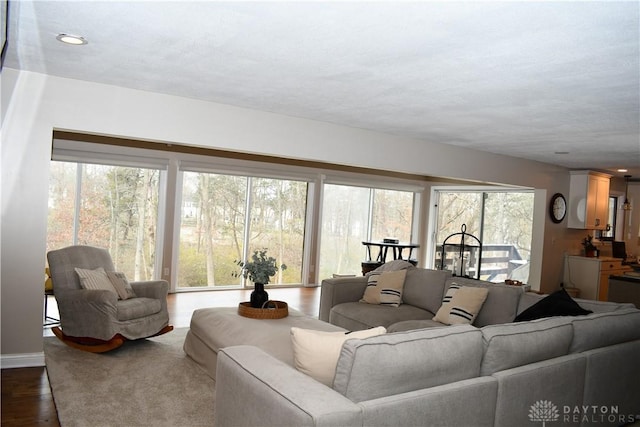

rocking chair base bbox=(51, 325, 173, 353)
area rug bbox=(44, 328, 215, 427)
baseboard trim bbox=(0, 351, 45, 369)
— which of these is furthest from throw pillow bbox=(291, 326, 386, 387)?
baseboard trim bbox=(0, 351, 45, 369)

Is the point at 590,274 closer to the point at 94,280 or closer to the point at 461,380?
the point at 461,380

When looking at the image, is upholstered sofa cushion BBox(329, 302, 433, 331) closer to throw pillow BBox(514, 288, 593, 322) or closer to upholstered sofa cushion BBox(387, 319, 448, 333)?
upholstered sofa cushion BBox(387, 319, 448, 333)

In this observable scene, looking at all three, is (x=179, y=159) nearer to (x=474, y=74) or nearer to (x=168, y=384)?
(x=168, y=384)

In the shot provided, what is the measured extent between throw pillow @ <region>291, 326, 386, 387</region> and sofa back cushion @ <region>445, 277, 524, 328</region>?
2.25 meters

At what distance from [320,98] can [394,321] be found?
2.14 metres

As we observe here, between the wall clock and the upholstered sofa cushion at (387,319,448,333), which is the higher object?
the wall clock

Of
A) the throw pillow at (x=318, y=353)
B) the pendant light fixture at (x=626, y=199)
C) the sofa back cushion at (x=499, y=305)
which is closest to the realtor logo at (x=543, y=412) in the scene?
the throw pillow at (x=318, y=353)

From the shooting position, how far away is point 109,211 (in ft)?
23.2

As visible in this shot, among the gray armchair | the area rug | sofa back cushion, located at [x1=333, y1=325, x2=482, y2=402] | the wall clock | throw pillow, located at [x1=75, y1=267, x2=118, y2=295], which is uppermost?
the wall clock

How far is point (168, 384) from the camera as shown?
3.87 metres

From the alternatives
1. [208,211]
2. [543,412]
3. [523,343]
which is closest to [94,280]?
[208,211]

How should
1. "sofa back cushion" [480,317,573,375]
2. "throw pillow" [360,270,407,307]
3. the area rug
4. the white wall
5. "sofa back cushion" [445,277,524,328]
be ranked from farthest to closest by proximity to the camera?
"throw pillow" [360,270,407,307] < "sofa back cushion" [445,277,524,328] < the white wall < the area rug < "sofa back cushion" [480,317,573,375]

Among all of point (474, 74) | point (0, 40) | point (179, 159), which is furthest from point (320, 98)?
point (179, 159)

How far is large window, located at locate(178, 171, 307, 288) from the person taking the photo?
7.76 metres
